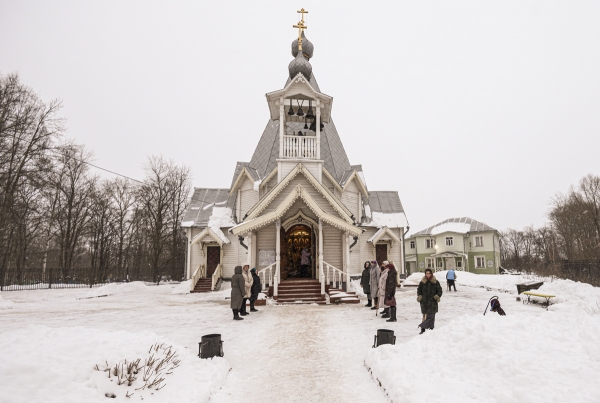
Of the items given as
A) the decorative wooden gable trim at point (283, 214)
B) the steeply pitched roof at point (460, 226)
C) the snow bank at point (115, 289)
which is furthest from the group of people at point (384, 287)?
the steeply pitched roof at point (460, 226)

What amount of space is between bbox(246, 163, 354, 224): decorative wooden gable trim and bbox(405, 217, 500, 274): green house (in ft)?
107

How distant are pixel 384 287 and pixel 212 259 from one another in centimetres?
1362

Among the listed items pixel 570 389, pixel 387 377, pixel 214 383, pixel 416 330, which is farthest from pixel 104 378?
pixel 416 330

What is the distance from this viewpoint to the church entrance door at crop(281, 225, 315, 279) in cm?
1681

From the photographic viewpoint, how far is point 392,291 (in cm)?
902

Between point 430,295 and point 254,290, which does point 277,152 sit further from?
point 430,295

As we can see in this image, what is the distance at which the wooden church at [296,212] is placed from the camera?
1485 centimetres

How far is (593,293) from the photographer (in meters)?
11.1

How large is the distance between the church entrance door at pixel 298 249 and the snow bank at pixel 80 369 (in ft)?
38.6

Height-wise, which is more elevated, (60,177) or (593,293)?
(60,177)

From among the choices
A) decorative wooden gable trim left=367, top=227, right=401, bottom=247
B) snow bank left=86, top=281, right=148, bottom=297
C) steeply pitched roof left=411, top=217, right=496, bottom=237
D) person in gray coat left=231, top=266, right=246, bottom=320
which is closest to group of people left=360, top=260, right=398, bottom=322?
person in gray coat left=231, top=266, right=246, bottom=320

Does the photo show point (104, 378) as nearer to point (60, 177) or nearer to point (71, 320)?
point (71, 320)

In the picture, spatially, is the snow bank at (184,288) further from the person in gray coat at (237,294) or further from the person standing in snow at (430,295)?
the person standing in snow at (430,295)

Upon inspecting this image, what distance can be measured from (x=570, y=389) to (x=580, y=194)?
1779 inches
